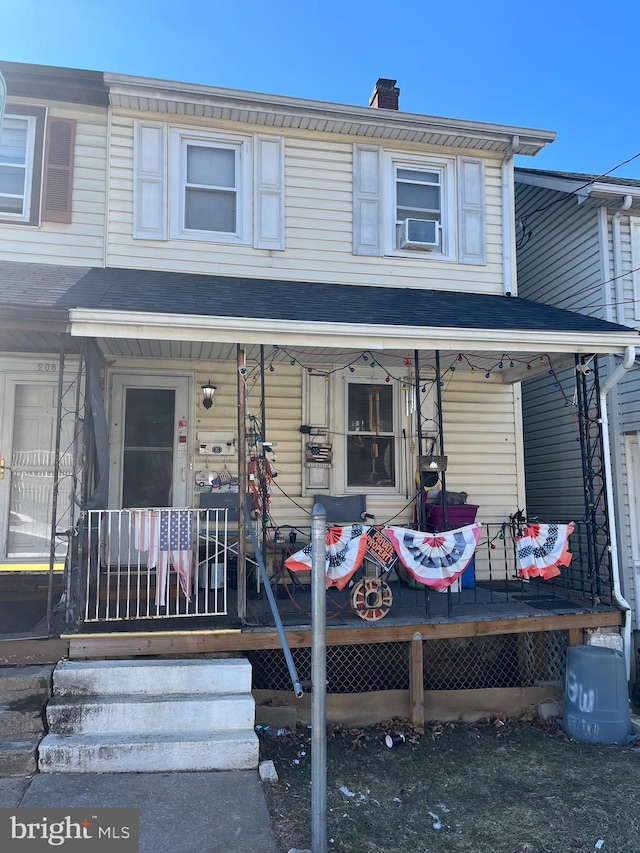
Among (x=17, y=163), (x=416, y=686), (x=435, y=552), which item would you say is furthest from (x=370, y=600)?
(x=17, y=163)

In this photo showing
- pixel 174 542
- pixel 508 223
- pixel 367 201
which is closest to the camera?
pixel 174 542

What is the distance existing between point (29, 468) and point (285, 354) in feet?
10.1

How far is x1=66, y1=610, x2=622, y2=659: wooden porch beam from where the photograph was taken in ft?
15.4

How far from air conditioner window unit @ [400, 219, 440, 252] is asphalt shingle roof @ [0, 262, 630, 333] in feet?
1.86

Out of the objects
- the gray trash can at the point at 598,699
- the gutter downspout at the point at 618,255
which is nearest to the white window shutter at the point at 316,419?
the gray trash can at the point at 598,699

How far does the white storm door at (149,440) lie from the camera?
698 cm

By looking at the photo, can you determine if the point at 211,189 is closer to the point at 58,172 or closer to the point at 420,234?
the point at 58,172

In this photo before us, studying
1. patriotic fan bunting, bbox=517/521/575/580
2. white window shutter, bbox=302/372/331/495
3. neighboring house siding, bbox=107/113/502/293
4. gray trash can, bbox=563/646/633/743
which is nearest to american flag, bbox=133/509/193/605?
white window shutter, bbox=302/372/331/495

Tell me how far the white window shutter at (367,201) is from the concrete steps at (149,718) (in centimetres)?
522

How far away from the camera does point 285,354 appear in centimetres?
728

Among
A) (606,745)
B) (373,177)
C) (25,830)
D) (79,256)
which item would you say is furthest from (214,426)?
(606,745)

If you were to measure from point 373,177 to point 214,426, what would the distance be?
374 centimetres

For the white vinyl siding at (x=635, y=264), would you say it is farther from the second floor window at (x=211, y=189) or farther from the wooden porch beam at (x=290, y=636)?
the second floor window at (x=211, y=189)

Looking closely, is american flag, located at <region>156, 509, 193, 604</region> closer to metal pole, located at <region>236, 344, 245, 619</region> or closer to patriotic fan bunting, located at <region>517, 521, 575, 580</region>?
metal pole, located at <region>236, 344, 245, 619</region>
